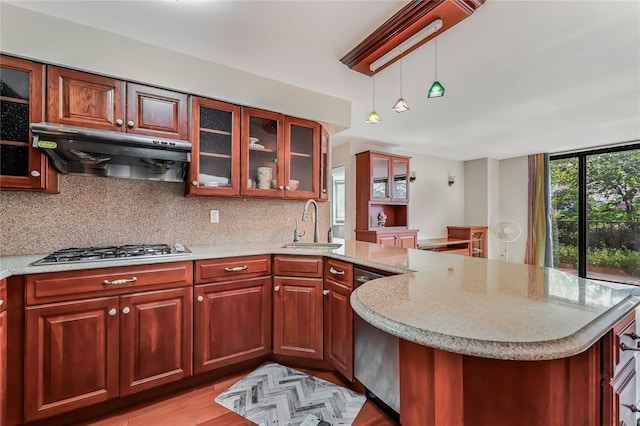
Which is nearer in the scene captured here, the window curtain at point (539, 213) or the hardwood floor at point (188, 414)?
the hardwood floor at point (188, 414)

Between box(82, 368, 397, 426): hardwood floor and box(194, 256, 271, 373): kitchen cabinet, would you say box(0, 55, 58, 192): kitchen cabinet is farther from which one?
box(82, 368, 397, 426): hardwood floor

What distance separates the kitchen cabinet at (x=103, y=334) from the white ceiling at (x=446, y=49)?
5.04ft

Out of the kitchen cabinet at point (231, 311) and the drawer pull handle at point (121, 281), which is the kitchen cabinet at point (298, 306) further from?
the drawer pull handle at point (121, 281)

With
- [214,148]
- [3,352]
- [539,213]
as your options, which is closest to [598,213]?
[539,213]

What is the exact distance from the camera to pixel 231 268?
196cm

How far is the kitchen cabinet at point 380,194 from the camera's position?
13.9 feet

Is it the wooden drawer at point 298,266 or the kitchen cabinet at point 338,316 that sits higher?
the wooden drawer at point 298,266

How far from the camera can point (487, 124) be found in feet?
12.1

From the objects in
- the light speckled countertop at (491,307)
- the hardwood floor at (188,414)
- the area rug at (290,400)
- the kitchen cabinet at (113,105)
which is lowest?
the hardwood floor at (188,414)

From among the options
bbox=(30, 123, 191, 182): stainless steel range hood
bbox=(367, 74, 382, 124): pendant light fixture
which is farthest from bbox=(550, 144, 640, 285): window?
bbox=(30, 123, 191, 182): stainless steel range hood

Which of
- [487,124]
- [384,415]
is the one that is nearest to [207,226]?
[384,415]

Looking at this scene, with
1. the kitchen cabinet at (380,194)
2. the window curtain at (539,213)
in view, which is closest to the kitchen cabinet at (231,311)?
the kitchen cabinet at (380,194)

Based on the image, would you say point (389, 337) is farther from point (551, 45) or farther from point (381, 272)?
point (551, 45)

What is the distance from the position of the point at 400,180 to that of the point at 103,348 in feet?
13.5
